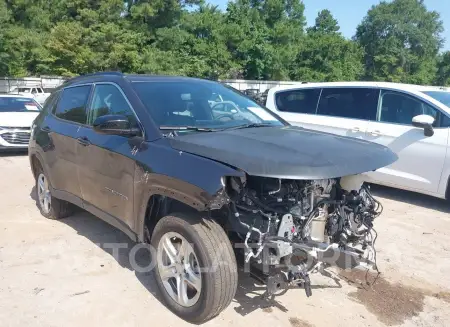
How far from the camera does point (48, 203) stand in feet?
17.1

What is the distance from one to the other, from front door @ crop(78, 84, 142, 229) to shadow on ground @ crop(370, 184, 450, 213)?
453 cm

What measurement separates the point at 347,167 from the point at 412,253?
2282mm

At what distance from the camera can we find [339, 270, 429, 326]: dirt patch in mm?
3328

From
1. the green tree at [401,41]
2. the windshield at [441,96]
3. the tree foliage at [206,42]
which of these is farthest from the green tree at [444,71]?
the windshield at [441,96]

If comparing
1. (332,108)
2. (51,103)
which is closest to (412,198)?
(332,108)

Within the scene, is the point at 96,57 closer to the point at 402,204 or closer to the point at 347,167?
the point at 402,204

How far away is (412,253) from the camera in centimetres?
454

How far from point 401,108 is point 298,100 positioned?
1809mm

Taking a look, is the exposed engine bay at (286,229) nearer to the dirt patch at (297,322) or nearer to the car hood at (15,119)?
the dirt patch at (297,322)

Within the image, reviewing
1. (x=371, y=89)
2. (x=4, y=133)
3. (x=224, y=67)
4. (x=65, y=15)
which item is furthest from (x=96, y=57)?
(x=371, y=89)

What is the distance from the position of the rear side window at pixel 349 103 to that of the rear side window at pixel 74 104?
13.6ft

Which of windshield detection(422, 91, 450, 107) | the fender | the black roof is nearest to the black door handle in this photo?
the black roof

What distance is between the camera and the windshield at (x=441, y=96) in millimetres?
6332

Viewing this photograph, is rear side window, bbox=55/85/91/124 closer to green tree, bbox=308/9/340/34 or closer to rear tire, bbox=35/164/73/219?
rear tire, bbox=35/164/73/219
